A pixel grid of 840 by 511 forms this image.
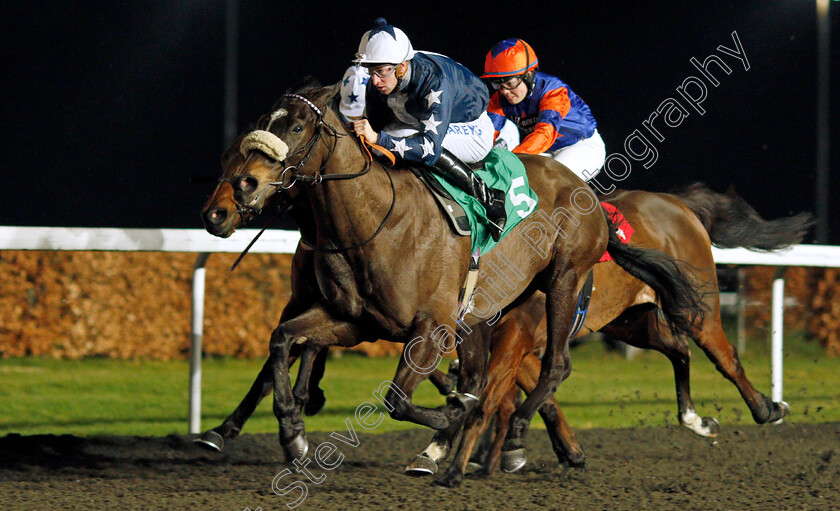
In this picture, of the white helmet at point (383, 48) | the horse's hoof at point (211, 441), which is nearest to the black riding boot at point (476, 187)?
the white helmet at point (383, 48)

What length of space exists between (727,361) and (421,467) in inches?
85.2

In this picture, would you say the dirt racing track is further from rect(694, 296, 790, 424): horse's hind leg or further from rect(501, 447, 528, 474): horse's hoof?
rect(694, 296, 790, 424): horse's hind leg

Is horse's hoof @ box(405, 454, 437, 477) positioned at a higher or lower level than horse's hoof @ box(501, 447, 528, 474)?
higher

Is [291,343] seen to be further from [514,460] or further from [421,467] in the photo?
[514,460]

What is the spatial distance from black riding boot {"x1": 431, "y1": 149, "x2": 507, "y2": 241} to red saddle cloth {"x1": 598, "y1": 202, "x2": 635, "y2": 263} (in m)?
1.08

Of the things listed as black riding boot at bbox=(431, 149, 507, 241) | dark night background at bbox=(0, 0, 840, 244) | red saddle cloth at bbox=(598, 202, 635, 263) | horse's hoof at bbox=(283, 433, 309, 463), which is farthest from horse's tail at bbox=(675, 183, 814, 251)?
dark night background at bbox=(0, 0, 840, 244)

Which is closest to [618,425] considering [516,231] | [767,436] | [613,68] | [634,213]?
[767,436]

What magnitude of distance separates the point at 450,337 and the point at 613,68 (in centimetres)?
773

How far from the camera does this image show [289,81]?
371 inches

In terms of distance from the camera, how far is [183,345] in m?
6.75

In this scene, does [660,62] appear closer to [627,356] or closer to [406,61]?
[627,356]

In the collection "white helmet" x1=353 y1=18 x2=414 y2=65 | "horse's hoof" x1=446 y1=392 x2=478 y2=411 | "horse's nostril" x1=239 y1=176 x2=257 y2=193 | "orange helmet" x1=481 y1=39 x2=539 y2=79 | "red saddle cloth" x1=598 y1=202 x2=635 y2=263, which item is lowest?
"horse's hoof" x1=446 y1=392 x2=478 y2=411

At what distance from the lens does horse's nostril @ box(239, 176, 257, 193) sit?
2.62 m

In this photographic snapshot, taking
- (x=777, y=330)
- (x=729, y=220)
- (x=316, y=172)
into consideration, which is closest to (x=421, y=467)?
(x=316, y=172)
